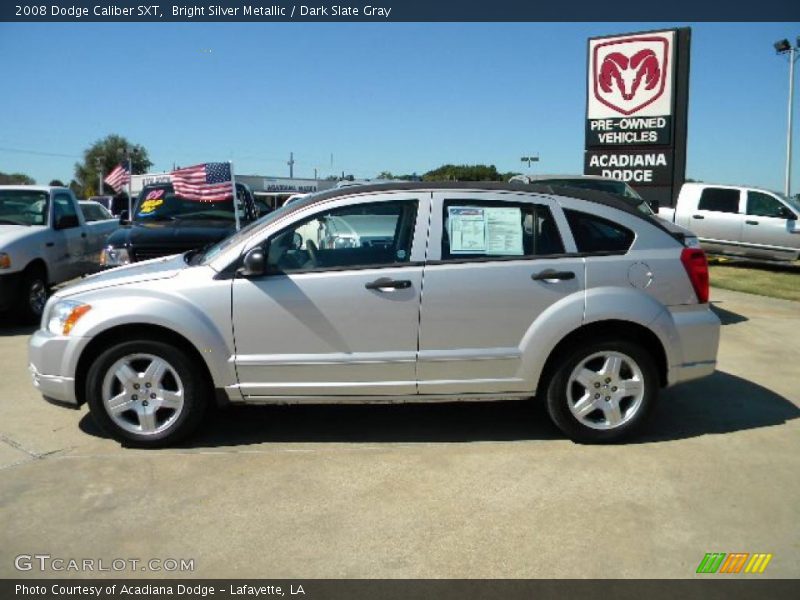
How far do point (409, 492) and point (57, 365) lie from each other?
2.37 metres

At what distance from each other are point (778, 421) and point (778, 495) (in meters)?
1.41

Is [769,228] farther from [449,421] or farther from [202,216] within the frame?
[449,421]

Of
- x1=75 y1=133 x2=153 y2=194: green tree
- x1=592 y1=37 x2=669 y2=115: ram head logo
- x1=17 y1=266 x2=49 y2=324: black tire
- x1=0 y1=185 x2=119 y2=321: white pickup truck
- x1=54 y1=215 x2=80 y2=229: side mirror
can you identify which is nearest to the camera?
x1=0 y1=185 x2=119 y2=321: white pickup truck

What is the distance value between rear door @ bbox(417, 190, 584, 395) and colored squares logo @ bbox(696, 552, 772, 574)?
61.4 inches

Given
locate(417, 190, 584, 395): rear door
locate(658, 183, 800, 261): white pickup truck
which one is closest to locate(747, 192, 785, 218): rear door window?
locate(658, 183, 800, 261): white pickup truck

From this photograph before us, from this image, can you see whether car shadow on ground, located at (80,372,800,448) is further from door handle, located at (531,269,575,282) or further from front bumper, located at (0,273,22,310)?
front bumper, located at (0,273,22,310)

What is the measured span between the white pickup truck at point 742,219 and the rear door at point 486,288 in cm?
1235

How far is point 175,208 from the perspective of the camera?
8.94 m

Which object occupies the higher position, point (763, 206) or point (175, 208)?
point (763, 206)

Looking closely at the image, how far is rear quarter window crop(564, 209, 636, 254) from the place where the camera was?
14.7 feet

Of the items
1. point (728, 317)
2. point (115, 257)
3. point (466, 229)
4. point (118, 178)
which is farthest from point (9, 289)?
point (118, 178)

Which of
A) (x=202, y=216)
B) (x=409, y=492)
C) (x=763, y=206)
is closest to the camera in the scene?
(x=409, y=492)

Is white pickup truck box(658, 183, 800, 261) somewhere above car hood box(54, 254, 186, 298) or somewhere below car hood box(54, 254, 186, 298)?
above

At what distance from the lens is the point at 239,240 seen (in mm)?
4426
